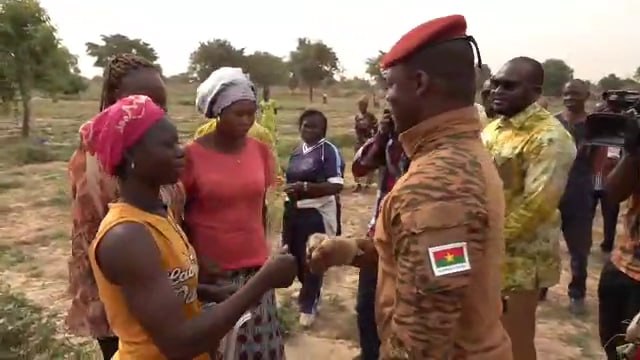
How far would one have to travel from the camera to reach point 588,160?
5.57m

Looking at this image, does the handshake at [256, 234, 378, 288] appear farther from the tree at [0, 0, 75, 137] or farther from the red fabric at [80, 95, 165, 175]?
the tree at [0, 0, 75, 137]

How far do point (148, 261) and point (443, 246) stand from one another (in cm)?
72

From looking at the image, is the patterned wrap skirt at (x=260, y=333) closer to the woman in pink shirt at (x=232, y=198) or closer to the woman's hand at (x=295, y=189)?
the woman in pink shirt at (x=232, y=198)

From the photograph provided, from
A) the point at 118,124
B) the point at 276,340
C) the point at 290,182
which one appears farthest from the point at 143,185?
the point at 290,182

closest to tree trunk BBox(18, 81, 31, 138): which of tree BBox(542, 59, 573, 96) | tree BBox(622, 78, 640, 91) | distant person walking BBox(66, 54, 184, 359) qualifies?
tree BBox(622, 78, 640, 91)

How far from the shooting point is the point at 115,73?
258cm

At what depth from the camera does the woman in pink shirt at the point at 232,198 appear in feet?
9.14

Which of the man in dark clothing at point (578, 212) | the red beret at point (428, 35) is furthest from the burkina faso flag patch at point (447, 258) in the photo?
the man in dark clothing at point (578, 212)

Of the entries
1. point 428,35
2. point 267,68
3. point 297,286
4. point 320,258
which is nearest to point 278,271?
point 320,258

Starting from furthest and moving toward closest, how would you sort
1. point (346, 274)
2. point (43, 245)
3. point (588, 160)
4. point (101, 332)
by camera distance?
point (43, 245)
point (346, 274)
point (588, 160)
point (101, 332)

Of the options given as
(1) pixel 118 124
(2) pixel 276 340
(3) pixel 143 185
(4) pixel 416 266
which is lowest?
(2) pixel 276 340

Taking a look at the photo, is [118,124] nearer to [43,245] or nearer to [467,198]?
[467,198]

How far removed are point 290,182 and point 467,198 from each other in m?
3.26

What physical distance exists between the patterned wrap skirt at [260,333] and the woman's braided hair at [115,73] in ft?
2.88
